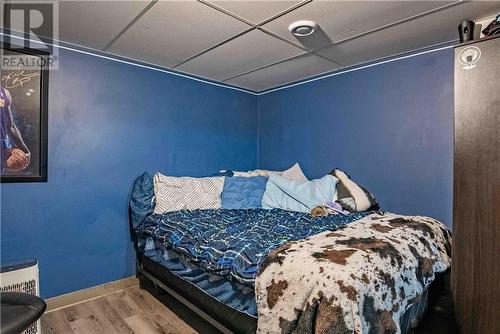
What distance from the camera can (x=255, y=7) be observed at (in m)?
1.72

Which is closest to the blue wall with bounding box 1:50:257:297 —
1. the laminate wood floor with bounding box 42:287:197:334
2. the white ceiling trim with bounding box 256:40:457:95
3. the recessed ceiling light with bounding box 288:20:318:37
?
the laminate wood floor with bounding box 42:287:197:334

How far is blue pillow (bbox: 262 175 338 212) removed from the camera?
8.63ft

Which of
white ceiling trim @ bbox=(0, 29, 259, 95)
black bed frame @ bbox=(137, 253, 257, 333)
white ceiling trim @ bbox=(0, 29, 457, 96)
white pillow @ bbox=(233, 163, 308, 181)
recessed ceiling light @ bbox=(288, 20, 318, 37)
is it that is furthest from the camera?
white pillow @ bbox=(233, 163, 308, 181)

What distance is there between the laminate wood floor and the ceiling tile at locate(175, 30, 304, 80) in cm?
222

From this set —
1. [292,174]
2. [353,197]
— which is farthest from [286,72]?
[353,197]

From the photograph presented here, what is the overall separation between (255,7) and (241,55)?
30.4 inches

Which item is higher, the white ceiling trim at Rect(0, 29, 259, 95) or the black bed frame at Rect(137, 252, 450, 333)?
the white ceiling trim at Rect(0, 29, 259, 95)

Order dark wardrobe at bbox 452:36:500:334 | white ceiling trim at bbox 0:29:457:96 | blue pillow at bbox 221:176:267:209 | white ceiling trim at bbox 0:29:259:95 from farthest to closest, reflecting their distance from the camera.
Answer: blue pillow at bbox 221:176:267:209, white ceiling trim at bbox 0:29:457:96, white ceiling trim at bbox 0:29:259:95, dark wardrobe at bbox 452:36:500:334

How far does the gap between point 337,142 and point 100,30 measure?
2.37 m

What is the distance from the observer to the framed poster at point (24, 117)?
200 cm

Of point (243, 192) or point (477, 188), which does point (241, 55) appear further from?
point (477, 188)

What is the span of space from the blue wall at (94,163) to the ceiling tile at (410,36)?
1664mm

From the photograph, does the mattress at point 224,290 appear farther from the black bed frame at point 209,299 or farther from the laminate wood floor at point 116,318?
the laminate wood floor at point 116,318

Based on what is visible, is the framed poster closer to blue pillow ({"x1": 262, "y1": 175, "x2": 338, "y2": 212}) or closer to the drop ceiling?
the drop ceiling
